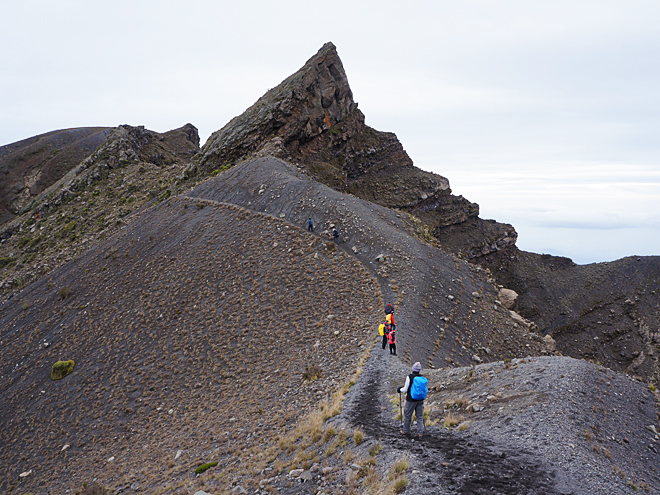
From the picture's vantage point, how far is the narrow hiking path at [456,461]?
7766 millimetres

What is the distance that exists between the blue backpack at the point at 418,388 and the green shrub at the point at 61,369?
27524 millimetres

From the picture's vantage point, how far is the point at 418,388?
32.9 feet

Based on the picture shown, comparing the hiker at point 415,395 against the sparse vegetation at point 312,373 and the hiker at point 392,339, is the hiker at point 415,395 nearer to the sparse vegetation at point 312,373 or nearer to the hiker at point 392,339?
the hiker at point 392,339

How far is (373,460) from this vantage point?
9422mm

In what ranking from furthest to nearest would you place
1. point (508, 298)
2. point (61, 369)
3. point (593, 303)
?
1. point (593, 303)
2. point (508, 298)
3. point (61, 369)

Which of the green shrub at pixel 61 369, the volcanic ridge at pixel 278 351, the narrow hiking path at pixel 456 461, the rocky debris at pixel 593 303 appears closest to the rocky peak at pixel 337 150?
the volcanic ridge at pixel 278 351

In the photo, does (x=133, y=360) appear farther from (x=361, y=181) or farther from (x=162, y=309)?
(x=361, y=181)

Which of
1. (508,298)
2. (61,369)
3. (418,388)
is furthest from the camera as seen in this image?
(508,298)

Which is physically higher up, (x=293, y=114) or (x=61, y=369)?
(x=293, y=114)

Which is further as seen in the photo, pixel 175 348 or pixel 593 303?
pixel 593 303

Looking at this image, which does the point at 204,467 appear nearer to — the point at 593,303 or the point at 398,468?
the point at 398,468

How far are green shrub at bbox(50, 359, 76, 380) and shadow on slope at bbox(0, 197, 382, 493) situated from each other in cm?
53

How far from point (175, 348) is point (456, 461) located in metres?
21.3

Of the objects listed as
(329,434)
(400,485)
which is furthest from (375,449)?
(329,434)
